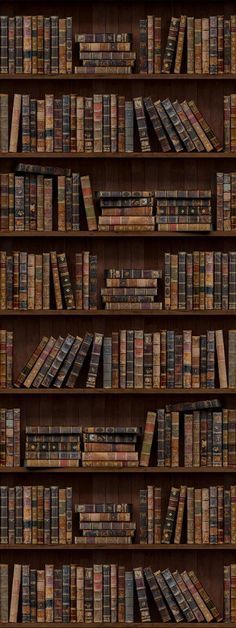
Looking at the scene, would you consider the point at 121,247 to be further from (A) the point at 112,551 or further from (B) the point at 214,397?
(A) the point at 112,551

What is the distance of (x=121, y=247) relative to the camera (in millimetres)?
4680

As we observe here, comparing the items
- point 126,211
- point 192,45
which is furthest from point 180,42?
point 126,211

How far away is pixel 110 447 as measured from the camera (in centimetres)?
460

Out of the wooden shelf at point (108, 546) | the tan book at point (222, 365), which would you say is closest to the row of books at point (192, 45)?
the tan book at point (222, 365)

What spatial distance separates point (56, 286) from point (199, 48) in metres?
1.04

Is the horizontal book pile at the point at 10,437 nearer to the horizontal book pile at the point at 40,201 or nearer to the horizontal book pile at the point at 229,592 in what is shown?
the horizontal book pile at the point at 40,201

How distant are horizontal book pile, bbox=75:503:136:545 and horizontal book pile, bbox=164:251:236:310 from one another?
0.79 meters

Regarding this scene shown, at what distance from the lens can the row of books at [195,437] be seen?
15.1 feet

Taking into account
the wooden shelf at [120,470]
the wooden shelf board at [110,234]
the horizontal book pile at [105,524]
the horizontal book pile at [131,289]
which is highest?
the wooden shelf board at [110,234]

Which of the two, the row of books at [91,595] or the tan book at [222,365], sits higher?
the tan book at [222,365]

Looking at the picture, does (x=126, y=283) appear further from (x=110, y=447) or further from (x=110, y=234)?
(x=110, y=447)

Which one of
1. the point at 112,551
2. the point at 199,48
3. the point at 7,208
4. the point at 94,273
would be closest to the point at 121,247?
the point at 94,273

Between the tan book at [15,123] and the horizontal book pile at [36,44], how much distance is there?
110mm

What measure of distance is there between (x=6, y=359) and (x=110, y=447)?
1.68 feet
